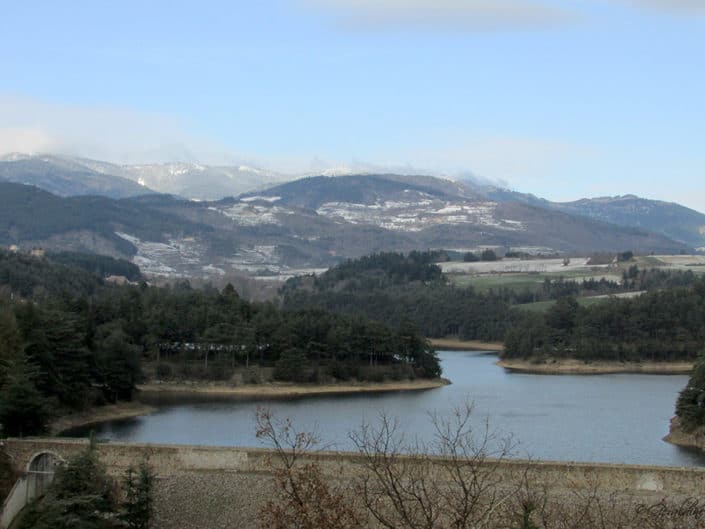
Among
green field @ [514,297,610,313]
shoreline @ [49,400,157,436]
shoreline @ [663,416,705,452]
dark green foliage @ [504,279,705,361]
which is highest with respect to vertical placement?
green field @ [514,297,610,313]

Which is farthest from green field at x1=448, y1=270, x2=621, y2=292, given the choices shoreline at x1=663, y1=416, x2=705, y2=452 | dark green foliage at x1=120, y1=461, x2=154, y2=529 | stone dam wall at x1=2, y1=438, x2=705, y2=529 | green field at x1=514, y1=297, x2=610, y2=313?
dark green foliage at x1=120, y1=461, x2=154, y2=529

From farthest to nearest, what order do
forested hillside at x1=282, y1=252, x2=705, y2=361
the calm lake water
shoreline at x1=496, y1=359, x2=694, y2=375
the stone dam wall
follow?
forested hillside at x1=282, y1=252, x2=705, y2=361
shoreline at x1=496, y1=359, x2=694, y2=375
the calm lake water
the stone dam wall

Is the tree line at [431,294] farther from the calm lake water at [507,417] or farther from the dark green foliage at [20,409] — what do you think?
the dark green foliage at [20,409]

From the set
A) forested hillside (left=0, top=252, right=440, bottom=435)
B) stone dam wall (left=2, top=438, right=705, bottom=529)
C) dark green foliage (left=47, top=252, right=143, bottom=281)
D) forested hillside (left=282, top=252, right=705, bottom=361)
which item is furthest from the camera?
dark green foliage (left=47, top=252, right=143, bottom=281)

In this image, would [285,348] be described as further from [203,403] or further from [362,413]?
[362,413]

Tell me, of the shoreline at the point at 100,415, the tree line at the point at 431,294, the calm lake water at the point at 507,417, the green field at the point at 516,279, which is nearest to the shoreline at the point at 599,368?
the tree line at the point at 431,294

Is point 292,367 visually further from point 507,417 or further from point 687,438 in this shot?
point 687,438

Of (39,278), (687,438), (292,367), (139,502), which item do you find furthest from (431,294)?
(139,502)

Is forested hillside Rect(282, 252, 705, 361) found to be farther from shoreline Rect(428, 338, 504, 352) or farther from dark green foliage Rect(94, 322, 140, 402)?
dark green foliage Rect(94, 322, 140, 402)
